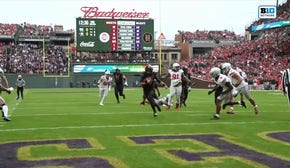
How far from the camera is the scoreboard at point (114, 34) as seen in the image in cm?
5016

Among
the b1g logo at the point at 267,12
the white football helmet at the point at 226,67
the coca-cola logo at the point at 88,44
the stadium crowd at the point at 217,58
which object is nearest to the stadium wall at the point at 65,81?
the stadium crowd at the point at 217,58

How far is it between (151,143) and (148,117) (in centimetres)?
506

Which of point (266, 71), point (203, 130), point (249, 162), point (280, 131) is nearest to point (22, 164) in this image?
point (249, 162)

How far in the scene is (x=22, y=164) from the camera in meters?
6.77

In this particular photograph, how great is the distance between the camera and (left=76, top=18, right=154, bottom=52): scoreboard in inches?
1975

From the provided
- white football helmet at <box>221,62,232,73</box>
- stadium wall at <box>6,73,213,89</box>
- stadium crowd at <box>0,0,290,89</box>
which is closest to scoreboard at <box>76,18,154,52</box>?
stadium crowd at <box>0,0,290,89</box>

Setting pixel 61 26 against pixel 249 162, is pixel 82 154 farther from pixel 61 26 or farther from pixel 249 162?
pixel 61 26

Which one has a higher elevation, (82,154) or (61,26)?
(61,26)

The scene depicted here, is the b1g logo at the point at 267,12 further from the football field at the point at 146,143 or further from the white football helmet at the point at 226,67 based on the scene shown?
the football field at the point at 146,143

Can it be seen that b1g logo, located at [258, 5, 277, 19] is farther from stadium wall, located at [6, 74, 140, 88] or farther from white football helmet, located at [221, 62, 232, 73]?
white football helmet, located at [221, 62, 232, 73]

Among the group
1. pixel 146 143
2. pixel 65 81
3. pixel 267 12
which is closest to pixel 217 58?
pixel 267 12

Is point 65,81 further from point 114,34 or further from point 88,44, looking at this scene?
point 114,34

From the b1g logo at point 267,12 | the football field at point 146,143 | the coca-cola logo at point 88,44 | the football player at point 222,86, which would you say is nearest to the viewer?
the football field at point 146,143

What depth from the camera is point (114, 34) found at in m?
51.0
